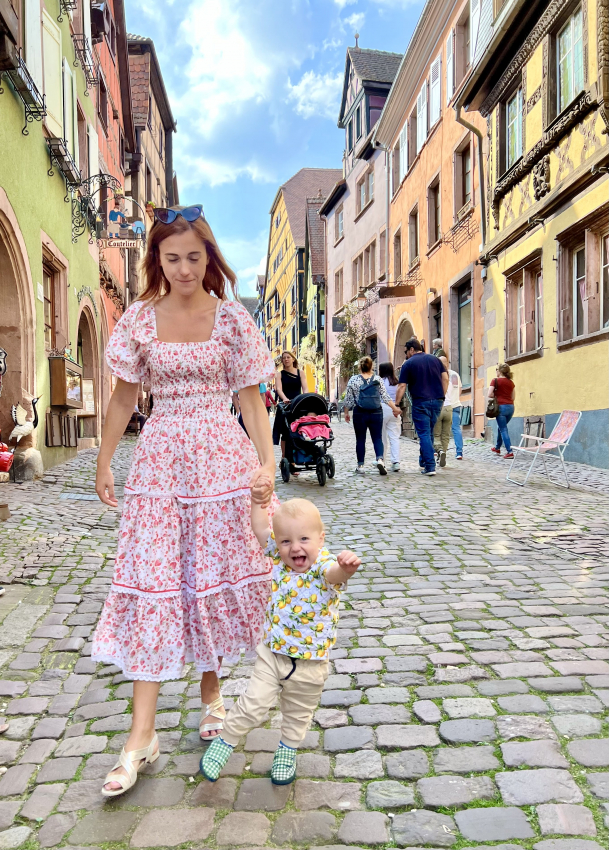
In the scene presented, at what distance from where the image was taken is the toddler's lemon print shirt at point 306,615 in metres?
2.26

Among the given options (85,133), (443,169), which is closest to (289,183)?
(443,169)

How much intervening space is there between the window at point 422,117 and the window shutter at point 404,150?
4.51ft

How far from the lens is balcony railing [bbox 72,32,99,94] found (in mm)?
13193

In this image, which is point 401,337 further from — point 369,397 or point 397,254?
point 369,397

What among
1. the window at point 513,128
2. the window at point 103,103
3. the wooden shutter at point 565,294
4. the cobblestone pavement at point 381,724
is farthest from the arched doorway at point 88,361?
the cobblestone pavement at point 381,724

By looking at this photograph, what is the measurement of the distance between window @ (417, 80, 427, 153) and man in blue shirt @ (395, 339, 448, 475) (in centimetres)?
1144

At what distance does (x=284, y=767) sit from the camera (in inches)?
90.4

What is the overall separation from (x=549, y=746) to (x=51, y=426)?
9652 mm

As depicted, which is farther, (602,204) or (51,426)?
(51,426)

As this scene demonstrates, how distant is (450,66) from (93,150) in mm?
8296

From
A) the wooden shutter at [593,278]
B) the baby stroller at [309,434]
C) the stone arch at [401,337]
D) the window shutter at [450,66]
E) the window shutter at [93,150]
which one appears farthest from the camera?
the stone arch at [401,337]

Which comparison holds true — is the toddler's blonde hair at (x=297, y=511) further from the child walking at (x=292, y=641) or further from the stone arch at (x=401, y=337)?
the stone arch at (x=401, y=337)

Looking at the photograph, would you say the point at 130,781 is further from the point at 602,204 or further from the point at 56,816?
the point at 602,204

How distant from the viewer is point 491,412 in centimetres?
1232
